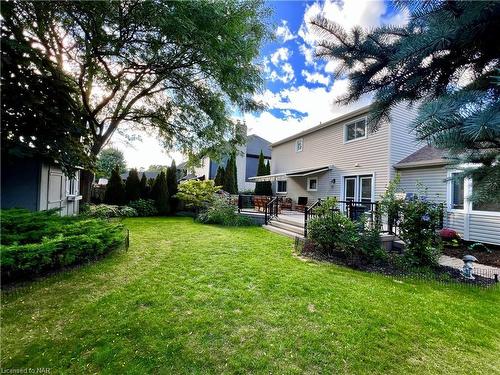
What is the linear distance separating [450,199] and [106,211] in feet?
54.1

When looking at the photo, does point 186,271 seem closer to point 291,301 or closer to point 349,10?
point 291,301

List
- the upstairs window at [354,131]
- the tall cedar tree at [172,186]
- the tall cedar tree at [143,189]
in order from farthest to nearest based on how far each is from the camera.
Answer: the tall cedar tree at [172,186], the tall cedar tree at [143,189], the upstairs window at [354,131]

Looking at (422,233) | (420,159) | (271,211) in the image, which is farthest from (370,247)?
(271,211)

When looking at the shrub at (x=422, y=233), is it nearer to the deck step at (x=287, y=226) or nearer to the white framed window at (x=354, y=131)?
the deck step at (x=287, y=226)

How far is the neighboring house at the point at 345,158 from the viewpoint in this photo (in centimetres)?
1217

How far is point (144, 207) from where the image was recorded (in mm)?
17062

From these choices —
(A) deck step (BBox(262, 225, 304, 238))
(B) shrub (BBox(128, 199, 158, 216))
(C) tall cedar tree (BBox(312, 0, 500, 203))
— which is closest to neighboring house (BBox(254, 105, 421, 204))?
(A) deck step (BBox(262, 225, 304, 238))

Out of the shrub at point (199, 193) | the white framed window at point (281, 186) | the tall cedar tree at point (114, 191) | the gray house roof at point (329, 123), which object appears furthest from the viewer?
the white framed window at point (281, 186)

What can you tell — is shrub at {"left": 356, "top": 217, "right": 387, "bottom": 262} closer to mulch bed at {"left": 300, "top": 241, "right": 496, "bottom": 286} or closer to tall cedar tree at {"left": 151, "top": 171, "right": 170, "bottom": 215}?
mulch bed at {"left": 300, "top": 241, "right": 496, "bottom": 286}

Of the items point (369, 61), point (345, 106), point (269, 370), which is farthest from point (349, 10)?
point (269, 370)

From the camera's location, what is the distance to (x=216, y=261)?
6.58 m

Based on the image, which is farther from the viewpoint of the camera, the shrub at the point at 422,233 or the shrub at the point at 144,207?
the shrub at the point at 144,207

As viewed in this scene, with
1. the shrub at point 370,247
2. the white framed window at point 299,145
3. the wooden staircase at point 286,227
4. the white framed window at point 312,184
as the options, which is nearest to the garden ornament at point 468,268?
the shrub at point 370,247

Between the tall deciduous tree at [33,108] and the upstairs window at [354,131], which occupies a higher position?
the upstairs window at [354,131]
